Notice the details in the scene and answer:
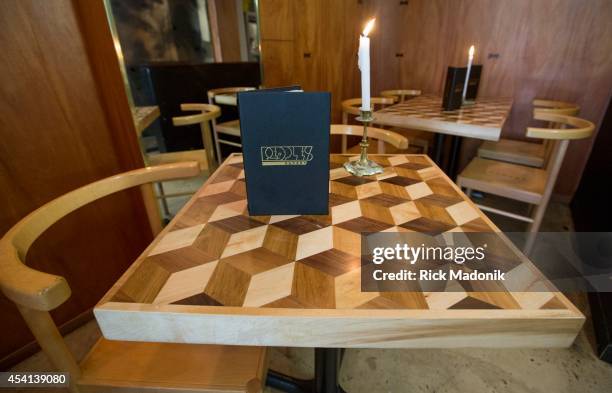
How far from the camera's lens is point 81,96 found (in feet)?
3.99

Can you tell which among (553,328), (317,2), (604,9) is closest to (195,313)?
(553,328)

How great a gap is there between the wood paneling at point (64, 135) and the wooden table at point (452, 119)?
58.8 inches

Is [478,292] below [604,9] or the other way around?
below

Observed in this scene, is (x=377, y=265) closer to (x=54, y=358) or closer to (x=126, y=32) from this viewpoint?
(x=54, y=358)

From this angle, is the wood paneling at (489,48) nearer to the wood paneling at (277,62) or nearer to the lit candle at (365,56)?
the wood paneling at (277,62)

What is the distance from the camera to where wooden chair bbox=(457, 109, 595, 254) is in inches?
52.9

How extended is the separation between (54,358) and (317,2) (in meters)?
2.99

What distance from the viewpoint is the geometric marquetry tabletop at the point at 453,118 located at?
158 centimetres

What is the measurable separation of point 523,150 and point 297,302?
2426 millimetres

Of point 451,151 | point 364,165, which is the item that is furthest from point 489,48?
point 364,165

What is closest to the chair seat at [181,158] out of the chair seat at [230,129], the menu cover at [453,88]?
the chair seat at [230,129]

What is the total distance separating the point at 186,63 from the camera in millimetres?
3029

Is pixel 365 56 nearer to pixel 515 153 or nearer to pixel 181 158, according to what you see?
pixel 181 158

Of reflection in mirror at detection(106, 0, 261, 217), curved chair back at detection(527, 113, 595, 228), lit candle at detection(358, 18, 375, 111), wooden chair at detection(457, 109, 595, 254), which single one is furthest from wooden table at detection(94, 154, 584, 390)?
reflection in mirror at detection(106, 0, 261, 217)
